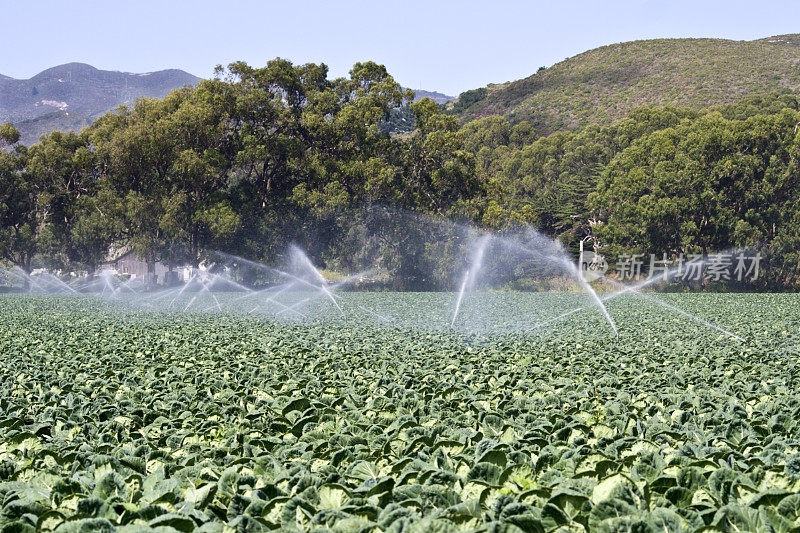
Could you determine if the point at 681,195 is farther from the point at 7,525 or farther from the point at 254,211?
the point at 7,525

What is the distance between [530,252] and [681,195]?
9691mm

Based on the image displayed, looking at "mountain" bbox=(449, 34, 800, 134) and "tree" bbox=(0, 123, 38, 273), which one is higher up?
"mountain" bbox=(449, 34, 800, 134)

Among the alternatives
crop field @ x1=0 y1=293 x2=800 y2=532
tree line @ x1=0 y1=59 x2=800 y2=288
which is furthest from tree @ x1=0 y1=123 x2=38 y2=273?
crop field @ x1=0 y1=293 x2=800 y2=532

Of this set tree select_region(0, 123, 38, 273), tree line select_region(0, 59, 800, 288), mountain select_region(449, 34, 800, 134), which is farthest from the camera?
mountain select_region(449, 34, 800, 134)

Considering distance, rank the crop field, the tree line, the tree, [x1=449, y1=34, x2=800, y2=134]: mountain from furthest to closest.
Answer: [x1=449, y1=34, x2=800, y2=134]: mountain, the tree, the tree line, the crop field

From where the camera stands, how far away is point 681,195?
43.3m

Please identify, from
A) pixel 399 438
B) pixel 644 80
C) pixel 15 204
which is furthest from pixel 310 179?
pixel 644 80

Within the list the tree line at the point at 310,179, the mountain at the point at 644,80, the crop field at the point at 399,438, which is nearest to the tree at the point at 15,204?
the tree line at the point at 310,179

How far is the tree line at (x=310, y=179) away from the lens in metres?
Result: 42.2

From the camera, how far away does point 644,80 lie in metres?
89.6

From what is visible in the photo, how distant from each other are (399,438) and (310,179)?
130 feet

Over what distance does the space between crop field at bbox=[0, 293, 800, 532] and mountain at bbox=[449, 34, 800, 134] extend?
71534 mm

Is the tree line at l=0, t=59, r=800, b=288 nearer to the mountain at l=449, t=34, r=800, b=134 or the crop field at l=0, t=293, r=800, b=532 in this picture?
the crop field at l=0, t=293, r=800, b=532

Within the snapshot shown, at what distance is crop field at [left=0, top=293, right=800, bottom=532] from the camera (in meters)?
3.47
